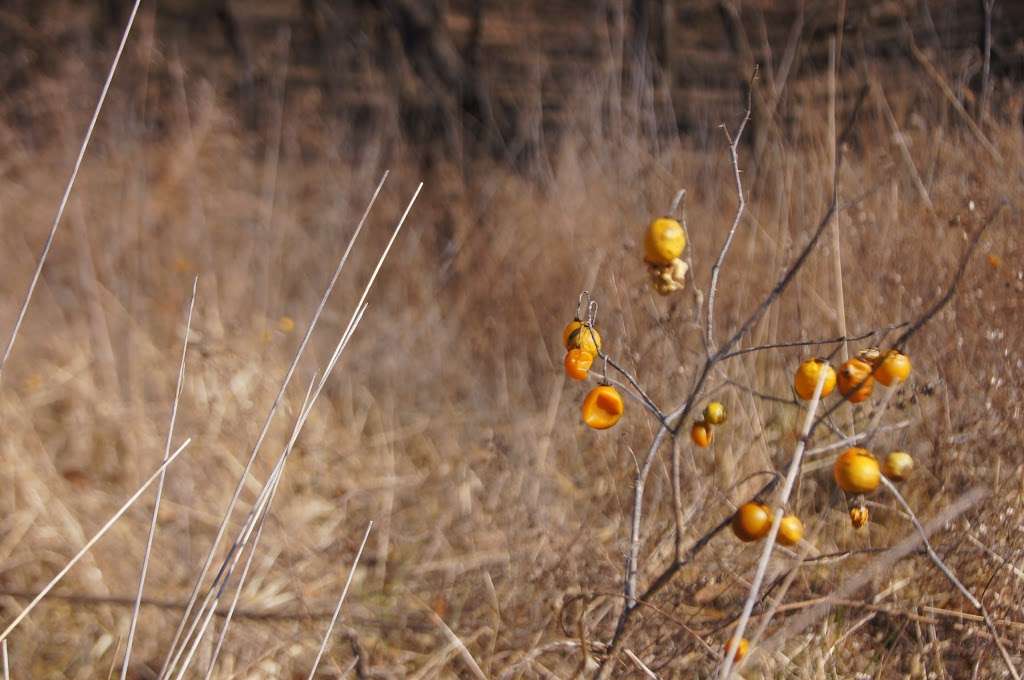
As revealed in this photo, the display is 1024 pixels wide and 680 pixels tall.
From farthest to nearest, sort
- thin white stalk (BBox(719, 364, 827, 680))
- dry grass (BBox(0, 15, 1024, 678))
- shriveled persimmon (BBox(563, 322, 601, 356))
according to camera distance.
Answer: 1. dry grass (BBox(0, 15, 1024, 678))
2. shriveled persimmon (BBox(563, 322, 601, 356))
3. thin white stalk (BBox(719, 364, 827, 680))

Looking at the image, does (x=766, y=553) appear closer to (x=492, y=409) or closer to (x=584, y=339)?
(x=584, y=339)

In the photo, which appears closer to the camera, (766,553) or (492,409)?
(766,553)

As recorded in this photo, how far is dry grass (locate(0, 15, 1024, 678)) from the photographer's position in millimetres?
1587

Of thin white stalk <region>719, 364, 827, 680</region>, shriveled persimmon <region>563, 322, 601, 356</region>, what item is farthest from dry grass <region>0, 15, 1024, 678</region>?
shriveled persimmon <region>563, 322, 601, 356</region>

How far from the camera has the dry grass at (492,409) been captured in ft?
5.21

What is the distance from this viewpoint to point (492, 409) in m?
2.86

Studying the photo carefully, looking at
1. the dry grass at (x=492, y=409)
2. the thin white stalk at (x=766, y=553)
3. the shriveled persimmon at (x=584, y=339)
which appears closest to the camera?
the thin white stalk at (x=766, y=553)

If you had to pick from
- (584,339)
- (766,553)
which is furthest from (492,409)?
(766,553)

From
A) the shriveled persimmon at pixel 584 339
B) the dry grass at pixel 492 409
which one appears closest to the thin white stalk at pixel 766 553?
the dry grass at pixel 492 409

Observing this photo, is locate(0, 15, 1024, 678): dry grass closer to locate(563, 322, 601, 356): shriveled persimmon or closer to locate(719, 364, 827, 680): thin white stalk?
locate(719, 364, 827, 680): thin white stalk

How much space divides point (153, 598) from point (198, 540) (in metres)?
0.32

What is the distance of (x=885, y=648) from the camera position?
1528 millimetres

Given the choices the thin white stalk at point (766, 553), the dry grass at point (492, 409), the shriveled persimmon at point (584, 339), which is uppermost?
the shriveled persimmon at point (584, 339)

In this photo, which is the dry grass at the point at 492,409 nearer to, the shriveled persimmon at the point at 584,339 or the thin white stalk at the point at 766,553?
the thin white stalk at the point at 766,553
